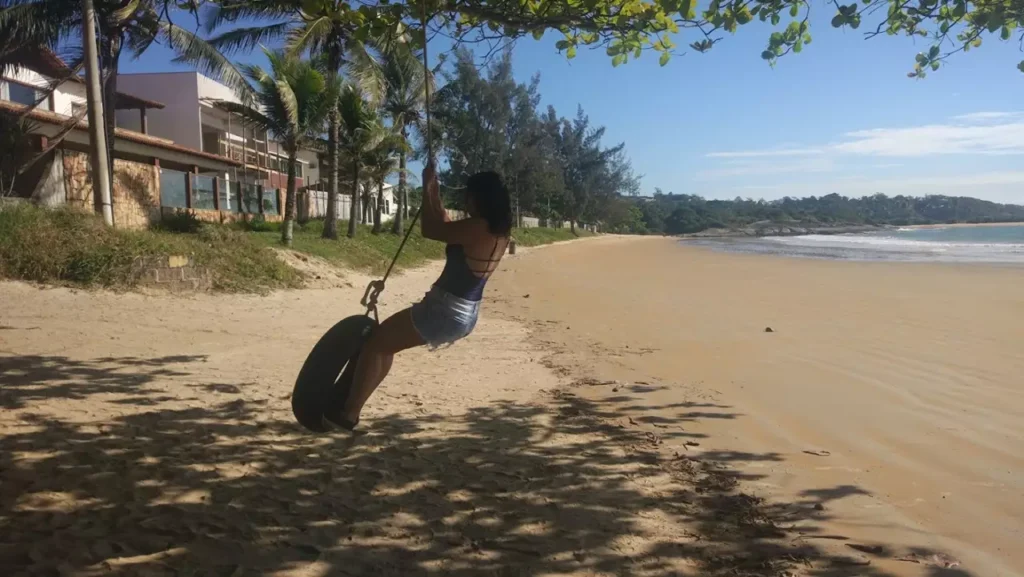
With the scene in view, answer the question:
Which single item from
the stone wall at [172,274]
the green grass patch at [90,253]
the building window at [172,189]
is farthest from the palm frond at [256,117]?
the stone wall at [172,274]

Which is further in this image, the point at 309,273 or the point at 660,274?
the point at 660,274

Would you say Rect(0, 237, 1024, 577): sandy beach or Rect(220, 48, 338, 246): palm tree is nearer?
Rect(0, 237, 1024, 577): sandy beach

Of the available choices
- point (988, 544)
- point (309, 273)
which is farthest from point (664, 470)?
point (309, 273)

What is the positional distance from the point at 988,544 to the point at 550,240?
177 feet

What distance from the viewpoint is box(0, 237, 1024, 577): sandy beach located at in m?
3.28

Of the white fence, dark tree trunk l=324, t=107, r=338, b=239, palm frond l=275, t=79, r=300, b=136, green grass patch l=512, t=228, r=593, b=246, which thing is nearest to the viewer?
palm frond l=275, t=79, r=300, b=136

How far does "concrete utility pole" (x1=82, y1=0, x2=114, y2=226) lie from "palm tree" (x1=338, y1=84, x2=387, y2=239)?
38.8 ft

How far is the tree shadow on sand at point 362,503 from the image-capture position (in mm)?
3129

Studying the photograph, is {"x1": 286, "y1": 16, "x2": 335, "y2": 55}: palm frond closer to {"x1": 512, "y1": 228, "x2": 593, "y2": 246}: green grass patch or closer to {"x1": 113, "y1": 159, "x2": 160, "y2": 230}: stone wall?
{"x1": 113, "y1": 159, "x2": 160, "y2": 230}: stone wall

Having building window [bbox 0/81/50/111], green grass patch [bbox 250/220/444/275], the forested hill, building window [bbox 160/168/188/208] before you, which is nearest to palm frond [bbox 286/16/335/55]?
building window [bbox 160/168/188/208]

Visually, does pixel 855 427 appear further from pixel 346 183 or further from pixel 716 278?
pixel 346 183

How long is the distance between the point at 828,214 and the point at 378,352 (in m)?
126

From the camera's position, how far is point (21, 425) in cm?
436

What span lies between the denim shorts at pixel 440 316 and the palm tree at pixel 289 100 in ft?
55.6
